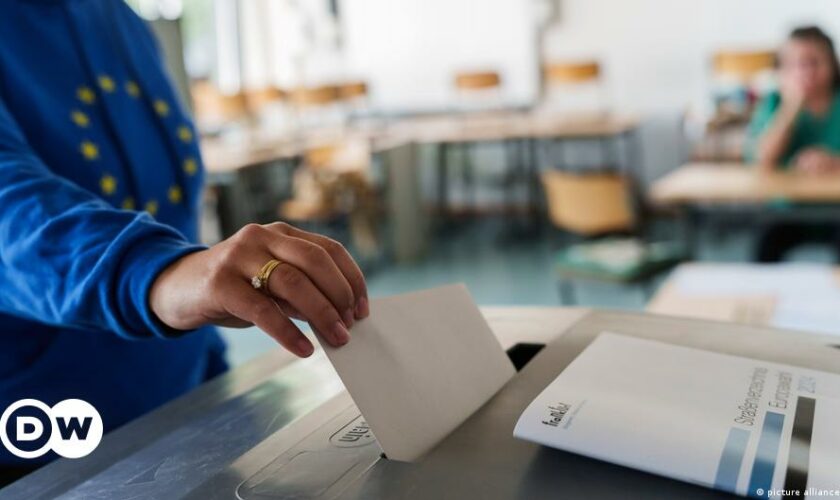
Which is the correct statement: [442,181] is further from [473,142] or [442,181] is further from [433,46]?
[433,46]

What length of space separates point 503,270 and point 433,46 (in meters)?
3.01

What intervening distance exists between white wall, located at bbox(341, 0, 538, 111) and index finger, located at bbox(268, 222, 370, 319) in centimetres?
653

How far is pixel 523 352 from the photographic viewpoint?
2.81 feet

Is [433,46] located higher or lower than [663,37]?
higher

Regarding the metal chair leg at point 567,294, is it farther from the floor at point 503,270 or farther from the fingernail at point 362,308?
the fingernail at point 362,308

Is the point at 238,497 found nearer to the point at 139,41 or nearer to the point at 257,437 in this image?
the point at 257,437

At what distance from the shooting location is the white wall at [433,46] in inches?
275

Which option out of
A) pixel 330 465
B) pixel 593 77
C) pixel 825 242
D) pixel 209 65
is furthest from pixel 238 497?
pixel 209 65

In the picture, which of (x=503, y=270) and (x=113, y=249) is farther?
(x=503, y=270)

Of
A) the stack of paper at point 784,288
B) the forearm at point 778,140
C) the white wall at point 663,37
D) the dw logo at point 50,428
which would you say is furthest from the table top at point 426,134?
the dw logo at point 50,428

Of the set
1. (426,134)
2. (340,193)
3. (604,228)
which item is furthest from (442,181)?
(604,228)

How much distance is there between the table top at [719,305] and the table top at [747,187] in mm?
800

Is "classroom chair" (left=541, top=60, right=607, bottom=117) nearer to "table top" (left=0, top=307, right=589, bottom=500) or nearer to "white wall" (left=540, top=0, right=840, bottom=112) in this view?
"white wall" (left=540, top=0, right=840, bottom=112)

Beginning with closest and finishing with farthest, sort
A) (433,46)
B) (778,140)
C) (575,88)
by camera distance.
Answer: (778,140)
(575,88)
(433,46)
